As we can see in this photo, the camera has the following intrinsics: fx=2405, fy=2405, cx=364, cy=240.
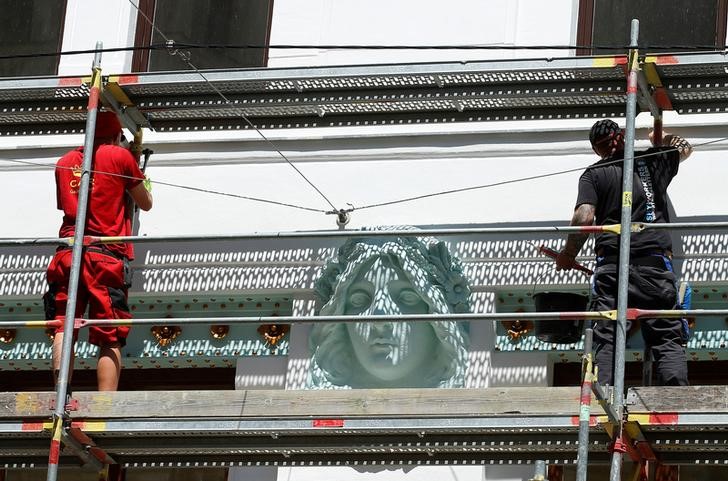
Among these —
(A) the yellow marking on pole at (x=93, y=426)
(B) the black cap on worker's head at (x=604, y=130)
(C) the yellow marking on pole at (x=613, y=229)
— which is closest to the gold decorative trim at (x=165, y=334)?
(A) the yellow marking on pole at (x=93, y=426)

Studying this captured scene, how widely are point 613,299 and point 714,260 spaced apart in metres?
1.21

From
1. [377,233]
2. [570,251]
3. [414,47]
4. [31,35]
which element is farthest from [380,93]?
[31,35]

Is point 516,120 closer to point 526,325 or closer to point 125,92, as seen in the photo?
point 526,325

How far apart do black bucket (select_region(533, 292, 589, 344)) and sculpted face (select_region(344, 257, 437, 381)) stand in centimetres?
87

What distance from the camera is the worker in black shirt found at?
13102mm

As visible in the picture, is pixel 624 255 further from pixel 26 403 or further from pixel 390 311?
pixel 26 403

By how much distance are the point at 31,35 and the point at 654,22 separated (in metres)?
4.22

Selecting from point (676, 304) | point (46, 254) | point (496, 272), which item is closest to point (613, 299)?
point (676, 304)

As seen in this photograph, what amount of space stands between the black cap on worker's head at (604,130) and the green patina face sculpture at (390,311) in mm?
1356

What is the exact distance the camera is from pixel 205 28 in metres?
15.8

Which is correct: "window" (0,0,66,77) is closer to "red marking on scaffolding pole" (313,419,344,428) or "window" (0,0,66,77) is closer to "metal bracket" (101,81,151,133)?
"metal bracket" (101,81,151,133)

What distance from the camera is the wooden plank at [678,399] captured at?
1234 cm

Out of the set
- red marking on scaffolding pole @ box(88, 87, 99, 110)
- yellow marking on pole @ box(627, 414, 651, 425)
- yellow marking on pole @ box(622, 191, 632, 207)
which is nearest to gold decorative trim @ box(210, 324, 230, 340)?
red marking on scaffolding pole @ box(88, 87, 99, 110)

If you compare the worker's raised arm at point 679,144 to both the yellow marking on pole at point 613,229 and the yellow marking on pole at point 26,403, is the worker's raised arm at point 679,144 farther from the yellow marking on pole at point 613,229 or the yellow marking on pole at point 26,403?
the yellow marking on pole at point 26,403
